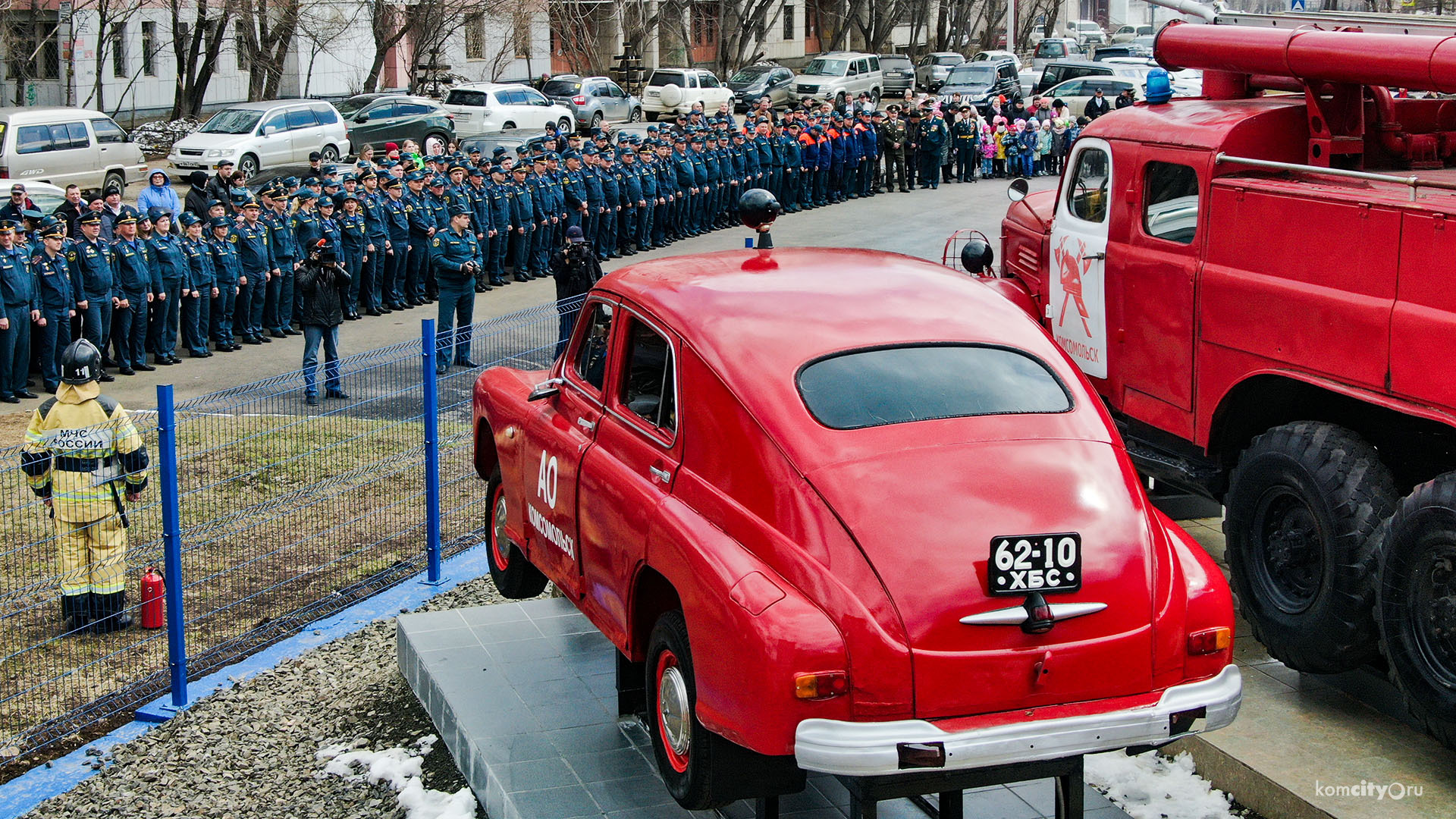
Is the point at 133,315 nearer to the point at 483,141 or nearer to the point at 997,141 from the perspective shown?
the point at 483,141

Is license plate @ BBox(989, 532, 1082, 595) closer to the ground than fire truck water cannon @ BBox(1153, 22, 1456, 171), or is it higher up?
closer to the ground

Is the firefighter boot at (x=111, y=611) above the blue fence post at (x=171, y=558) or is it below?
below

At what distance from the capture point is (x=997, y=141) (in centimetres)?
3212

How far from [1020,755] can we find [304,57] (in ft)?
152

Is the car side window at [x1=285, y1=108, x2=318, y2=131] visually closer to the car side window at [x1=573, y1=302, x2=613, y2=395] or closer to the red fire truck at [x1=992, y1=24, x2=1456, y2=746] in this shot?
the red fire truck at [x1=992, y1=24, x2=1456, y2=746]

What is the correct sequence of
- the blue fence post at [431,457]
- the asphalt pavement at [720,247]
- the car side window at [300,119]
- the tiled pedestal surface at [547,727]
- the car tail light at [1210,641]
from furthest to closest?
1. the car side window at [300,119]
2. the asphalt pavement at [720,247]
3. the blue fence post at [431,457]
4. the tiled pedestal surface at [547,727]
5. the car tail light at [1210,641]

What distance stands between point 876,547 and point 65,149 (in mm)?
25297

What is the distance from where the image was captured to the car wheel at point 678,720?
5.00m

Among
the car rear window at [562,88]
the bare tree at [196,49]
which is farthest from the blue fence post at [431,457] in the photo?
the car rear window at [562,88]

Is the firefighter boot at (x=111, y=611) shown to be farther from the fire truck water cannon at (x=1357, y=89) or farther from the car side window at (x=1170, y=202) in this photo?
the fire truck water cannon at (x=1357, y=89)

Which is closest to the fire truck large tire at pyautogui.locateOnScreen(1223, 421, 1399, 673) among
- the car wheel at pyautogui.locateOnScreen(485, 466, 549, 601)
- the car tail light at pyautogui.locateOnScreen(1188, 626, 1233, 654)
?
the car tail light at pyautogui.locateOnScreen(1188, 626, 1233, 654)

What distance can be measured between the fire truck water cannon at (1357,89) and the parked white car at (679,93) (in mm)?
37262

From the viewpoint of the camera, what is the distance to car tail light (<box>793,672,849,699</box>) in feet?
14.8

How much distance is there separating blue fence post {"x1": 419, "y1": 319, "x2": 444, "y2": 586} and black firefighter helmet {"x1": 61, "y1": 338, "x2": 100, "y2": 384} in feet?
6.44
